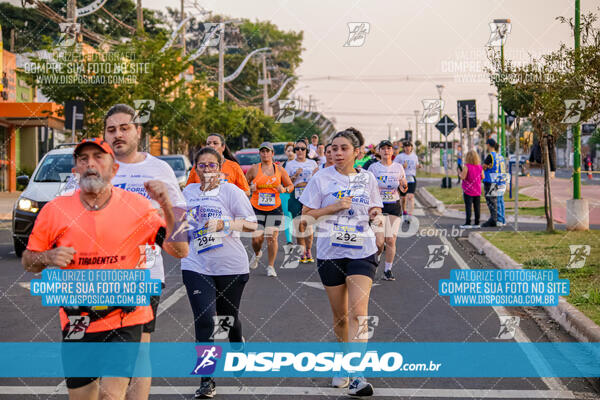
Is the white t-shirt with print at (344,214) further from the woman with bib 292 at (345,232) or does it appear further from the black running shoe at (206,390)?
the black running shoe at (206,390)

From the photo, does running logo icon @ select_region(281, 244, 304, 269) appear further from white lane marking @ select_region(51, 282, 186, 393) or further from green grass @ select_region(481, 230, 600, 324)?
green grass @ select_region(481, 230, 600, 324)

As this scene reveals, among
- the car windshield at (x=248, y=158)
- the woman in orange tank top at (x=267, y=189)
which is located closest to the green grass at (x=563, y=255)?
the woman in orange tank top at (x=267, y=189)

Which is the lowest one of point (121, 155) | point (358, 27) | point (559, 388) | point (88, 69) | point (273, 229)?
point (559, 388)

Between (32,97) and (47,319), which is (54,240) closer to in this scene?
(47,319)

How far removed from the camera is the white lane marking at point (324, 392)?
562 centimetres

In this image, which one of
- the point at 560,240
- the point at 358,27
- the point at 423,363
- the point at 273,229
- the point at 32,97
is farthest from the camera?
the point at 32,97

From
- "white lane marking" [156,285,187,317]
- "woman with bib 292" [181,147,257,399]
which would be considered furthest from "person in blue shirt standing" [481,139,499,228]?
"woman with bib 292" [181,147,257,399]

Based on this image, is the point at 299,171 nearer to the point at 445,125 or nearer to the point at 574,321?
the point at 574,321

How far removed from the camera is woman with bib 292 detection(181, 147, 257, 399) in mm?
5828

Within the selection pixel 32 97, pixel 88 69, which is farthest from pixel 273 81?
pixel 88 69

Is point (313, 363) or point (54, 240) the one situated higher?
point (54, 240)

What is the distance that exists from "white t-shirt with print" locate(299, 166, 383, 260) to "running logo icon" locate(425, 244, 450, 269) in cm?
636

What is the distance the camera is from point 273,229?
11.3 meters

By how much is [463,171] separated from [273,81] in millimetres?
67048
